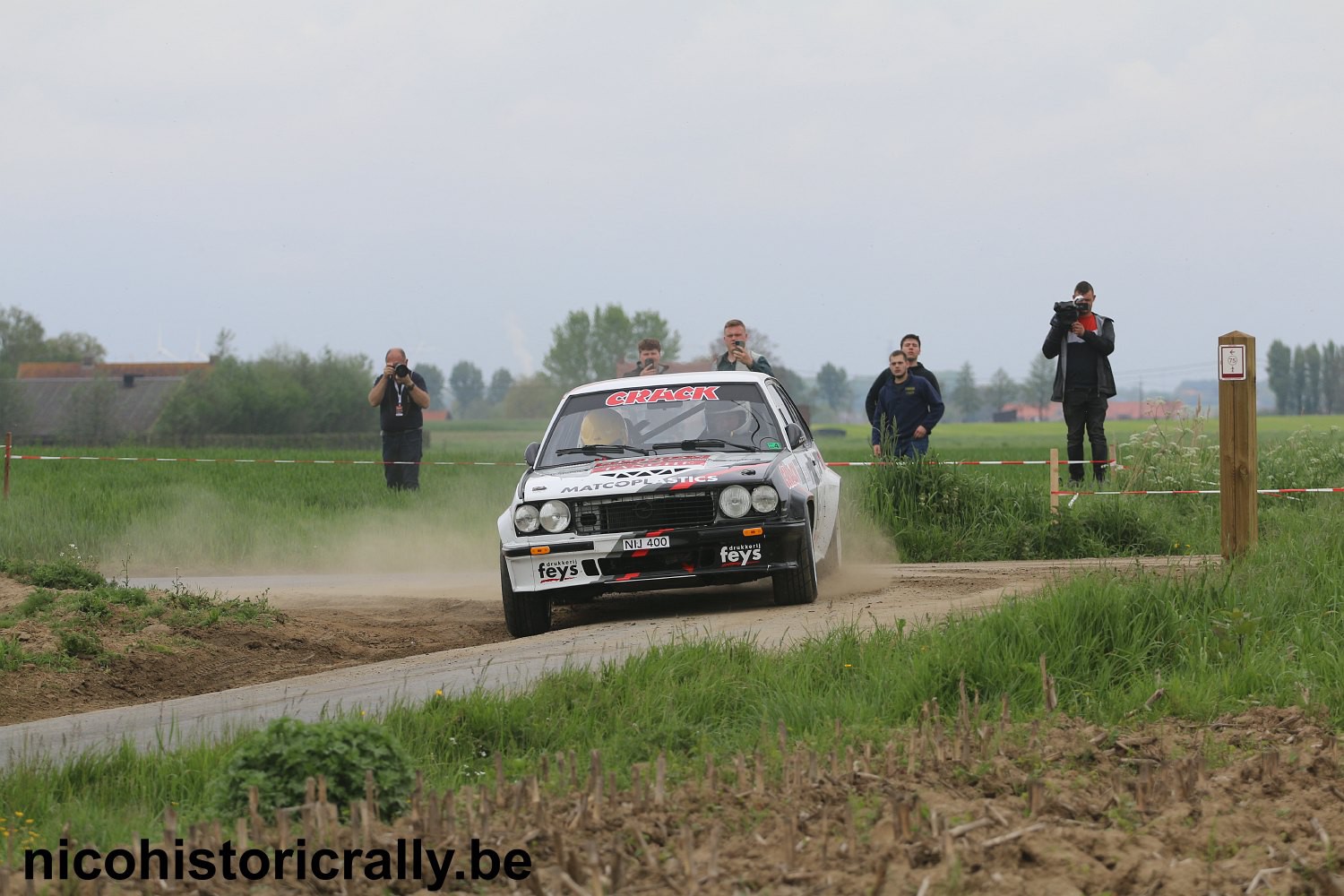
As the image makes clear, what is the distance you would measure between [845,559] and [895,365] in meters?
3.10

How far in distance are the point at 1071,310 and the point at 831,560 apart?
19.8 ft

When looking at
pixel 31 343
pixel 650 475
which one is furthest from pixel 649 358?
pixel 31 343

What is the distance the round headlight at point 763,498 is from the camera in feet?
32.9

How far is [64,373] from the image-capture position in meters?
109

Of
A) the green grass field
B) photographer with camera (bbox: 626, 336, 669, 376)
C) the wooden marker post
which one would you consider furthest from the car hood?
photographer with camera (bbox: 626, 336, 669, 376)

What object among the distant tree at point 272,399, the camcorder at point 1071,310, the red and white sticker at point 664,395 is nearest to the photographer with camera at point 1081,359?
the camcorder at point 1071,310

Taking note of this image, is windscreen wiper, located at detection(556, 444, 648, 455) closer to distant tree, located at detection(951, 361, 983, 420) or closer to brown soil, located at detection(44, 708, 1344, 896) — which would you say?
brown soil, located at detection(44, 708, 1344, 896)

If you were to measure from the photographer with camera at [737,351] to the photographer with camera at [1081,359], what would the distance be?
3686 millimetres

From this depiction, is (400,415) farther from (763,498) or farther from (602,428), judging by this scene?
(763,498)

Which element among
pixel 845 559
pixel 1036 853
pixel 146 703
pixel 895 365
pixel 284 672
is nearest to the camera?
pixel 1036 853

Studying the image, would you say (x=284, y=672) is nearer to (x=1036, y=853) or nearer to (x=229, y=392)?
(x=1036, y=853)

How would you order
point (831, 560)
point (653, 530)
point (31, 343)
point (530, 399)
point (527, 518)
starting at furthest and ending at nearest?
point (530, 399) < point (31, 343) < point (831, 560) < point (527, 518) < point (653, 530)

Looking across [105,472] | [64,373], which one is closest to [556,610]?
[105,472]

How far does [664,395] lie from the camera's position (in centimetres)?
1134
